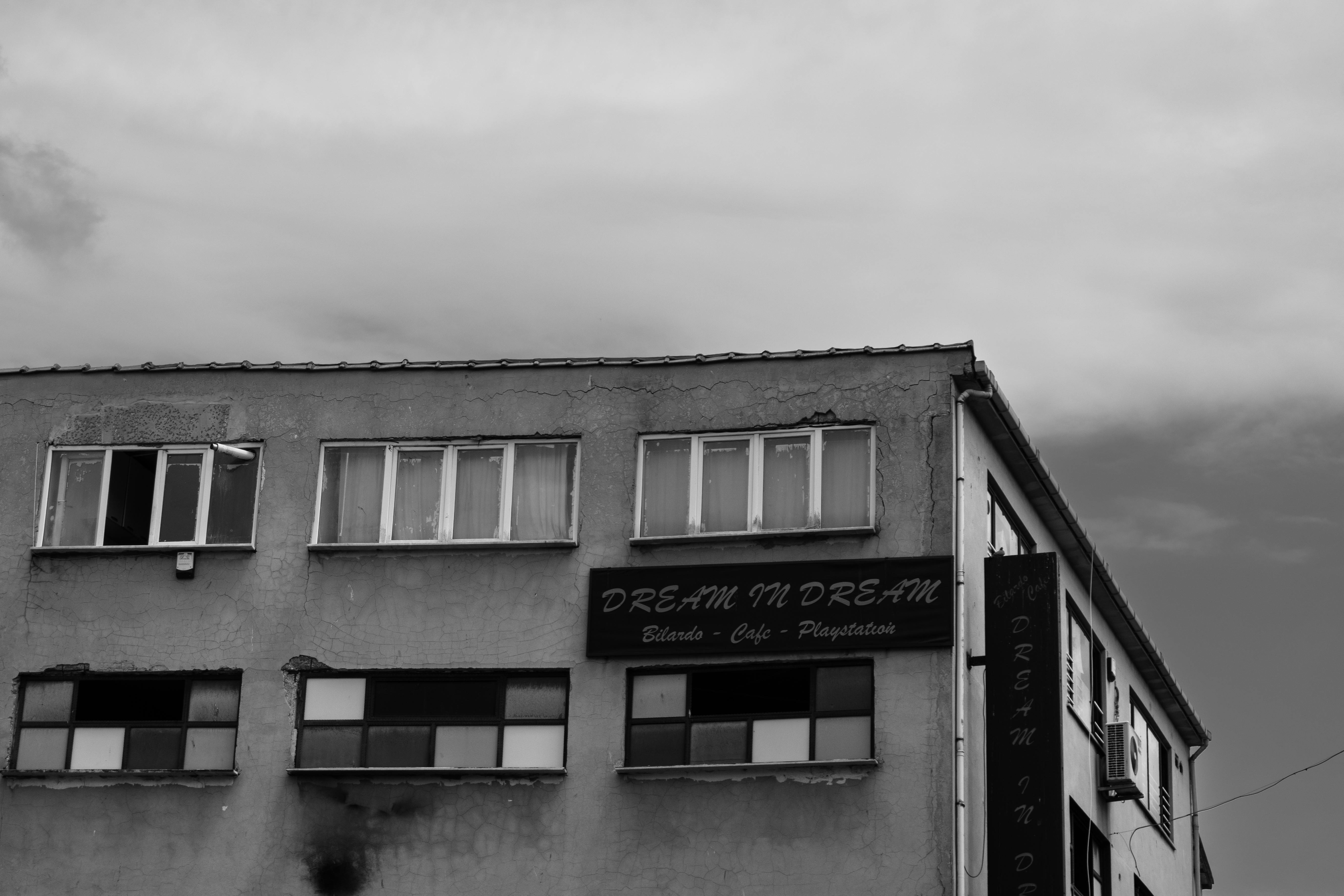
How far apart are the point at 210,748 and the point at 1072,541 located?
13896mm

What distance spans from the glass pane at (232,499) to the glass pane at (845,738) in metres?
8.69

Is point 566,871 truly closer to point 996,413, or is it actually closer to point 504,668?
point 504,668

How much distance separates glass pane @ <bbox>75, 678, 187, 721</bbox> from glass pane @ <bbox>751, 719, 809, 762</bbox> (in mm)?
8105

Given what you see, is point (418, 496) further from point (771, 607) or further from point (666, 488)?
point (771, 607)

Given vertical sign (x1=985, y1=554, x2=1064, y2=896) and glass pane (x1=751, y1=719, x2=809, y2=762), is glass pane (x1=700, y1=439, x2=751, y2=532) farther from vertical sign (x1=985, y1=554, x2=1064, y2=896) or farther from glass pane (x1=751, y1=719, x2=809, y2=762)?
vertical sign (x1=985, y1=554, x2=1064, y2=896)

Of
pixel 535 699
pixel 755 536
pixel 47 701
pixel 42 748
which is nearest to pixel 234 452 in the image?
pixel 47 701

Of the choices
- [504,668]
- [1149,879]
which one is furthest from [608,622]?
[1149,879]

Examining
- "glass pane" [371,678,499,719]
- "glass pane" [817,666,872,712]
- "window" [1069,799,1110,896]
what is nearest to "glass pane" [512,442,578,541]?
"glass pane" [371,678,499,719]

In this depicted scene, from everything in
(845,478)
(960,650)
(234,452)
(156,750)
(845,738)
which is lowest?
(156,750)

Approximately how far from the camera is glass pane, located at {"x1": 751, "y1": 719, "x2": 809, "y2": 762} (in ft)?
89.9

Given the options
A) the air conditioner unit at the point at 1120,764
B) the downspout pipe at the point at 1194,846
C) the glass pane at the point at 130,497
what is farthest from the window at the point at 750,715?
the downspout pipe at the point at 1194,846

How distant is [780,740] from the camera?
27.5m

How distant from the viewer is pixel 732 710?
2789cm

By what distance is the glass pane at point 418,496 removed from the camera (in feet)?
97.2
